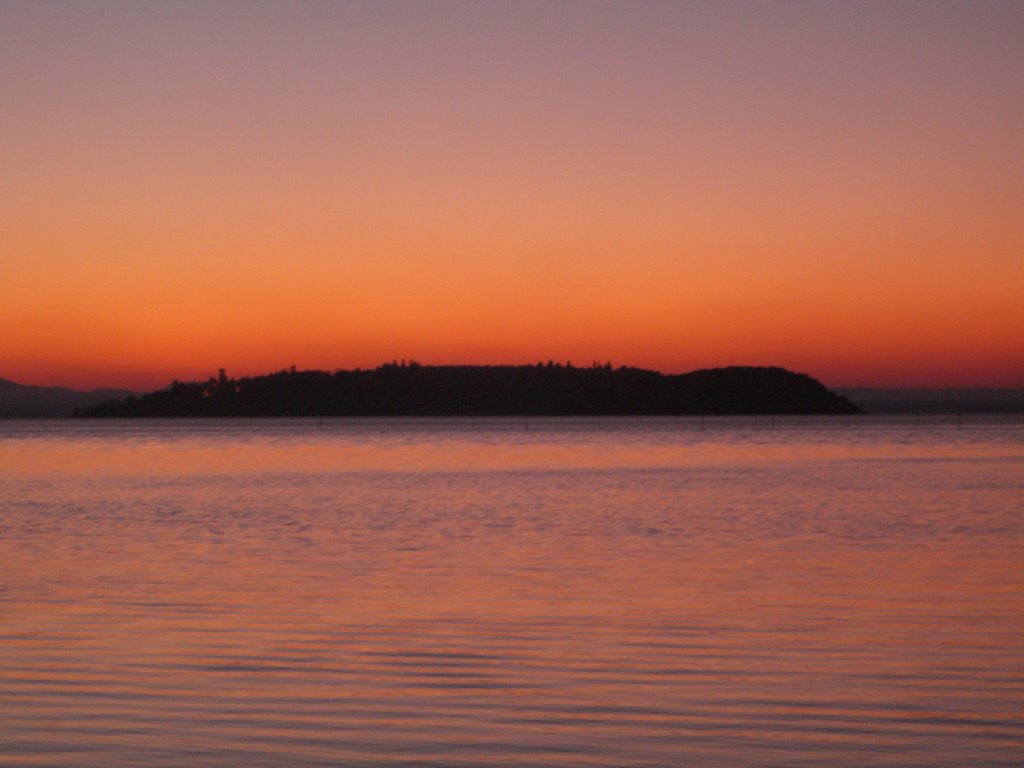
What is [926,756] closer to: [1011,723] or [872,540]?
[1011,723]

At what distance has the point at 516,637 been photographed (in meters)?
15.3

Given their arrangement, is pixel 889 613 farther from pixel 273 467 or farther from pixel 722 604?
pixel 273 467

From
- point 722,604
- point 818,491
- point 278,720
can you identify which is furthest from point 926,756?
point 818,491

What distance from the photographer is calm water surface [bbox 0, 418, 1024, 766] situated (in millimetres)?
10422

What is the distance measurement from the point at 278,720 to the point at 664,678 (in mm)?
3544

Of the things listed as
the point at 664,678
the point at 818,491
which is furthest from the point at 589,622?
the point at 818,491

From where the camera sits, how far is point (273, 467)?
232 ft

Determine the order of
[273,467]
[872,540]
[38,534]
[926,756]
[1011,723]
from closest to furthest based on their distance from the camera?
[926,756]
[1011,723]
[872,540]
[38,534]
[273,467]

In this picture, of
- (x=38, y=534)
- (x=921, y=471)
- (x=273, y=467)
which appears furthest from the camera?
(x=273, y=467)

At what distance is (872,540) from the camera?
27141 millimetres

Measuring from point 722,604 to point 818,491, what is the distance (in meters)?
28.3

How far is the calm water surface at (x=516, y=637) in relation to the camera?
10.4 metres

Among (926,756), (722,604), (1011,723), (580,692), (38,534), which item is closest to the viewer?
(926,756)

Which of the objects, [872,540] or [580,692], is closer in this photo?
[580,692]
